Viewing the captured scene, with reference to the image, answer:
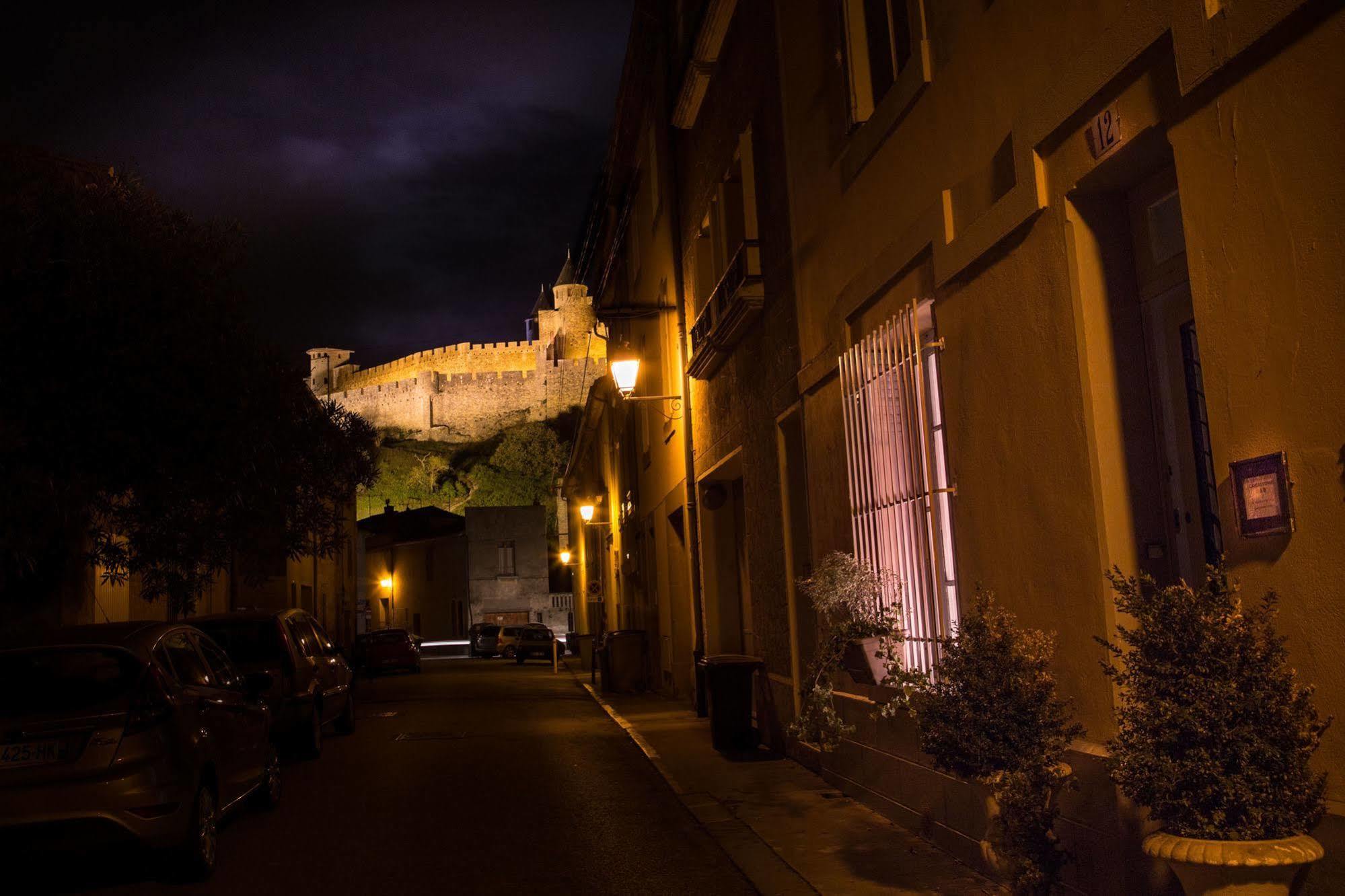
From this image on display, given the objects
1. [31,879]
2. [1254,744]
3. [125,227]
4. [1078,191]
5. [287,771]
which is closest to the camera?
[1254,744]

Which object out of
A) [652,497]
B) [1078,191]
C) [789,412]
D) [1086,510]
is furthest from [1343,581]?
[652,497]

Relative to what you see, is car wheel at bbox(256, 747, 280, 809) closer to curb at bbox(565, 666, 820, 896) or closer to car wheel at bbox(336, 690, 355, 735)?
curb at bbox(565, 666, 820, 896)

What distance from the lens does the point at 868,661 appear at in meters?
7.00

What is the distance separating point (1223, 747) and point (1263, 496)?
0.88 metres

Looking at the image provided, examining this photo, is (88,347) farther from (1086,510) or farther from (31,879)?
(1086,510)

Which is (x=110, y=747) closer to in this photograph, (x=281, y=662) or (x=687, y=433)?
(x=281, y=662)

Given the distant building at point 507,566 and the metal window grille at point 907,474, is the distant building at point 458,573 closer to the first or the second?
the distant building at point 507,566

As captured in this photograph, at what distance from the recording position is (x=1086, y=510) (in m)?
5.00

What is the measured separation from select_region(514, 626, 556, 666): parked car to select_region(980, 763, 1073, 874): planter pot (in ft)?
110

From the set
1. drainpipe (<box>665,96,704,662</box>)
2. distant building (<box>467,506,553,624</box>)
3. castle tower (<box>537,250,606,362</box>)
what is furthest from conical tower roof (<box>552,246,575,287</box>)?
drainpipe (<box>665,96,704,662</box>)

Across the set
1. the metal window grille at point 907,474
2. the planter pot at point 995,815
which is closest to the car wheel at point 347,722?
the metal window grille at point 907,474

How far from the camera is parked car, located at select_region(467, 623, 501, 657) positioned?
4447cm

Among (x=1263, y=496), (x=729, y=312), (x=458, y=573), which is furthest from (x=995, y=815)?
(x=458, y=573)

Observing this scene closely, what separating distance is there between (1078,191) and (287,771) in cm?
1004
